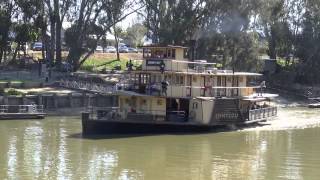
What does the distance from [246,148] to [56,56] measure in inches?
1478

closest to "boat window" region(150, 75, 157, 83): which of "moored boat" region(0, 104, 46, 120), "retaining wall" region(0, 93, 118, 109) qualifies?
"moored boat" region(0, 104, 46, 120)

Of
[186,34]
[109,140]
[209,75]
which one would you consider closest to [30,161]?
[109,140]

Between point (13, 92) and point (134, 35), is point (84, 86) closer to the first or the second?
point (13, 92)

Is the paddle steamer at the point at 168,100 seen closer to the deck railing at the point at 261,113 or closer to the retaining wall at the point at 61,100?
the deck railing at the point at 261,113

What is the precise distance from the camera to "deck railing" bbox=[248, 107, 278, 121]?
42641 mm

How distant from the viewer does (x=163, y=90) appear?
38.5 m

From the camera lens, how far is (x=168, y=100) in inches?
1554

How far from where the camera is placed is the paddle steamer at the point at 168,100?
3769 centimetres

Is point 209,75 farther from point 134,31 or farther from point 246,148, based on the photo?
point 134,31

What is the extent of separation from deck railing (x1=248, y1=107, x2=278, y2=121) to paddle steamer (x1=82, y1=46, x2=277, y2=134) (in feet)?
3.36

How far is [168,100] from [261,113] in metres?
8.12

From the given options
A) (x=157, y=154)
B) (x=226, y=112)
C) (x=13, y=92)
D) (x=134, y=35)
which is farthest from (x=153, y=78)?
(x=134, y=35)

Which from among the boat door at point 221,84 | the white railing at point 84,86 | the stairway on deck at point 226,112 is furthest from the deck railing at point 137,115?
the white railing at point 84,86

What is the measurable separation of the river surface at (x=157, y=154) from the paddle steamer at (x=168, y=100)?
1.13 meters
